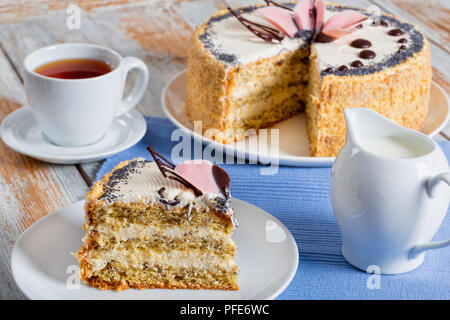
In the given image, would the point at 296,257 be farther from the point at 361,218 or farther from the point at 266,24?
the point at 266,24

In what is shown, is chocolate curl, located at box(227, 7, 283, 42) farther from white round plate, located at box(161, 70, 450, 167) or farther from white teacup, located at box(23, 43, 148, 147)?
white teacup, located at box(23, 43, 148, 147)

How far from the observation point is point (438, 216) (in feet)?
5.55

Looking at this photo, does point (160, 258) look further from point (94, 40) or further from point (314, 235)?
point (94, 40)

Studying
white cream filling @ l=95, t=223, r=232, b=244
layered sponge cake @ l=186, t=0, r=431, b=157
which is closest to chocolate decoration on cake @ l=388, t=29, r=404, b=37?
layered sponge cake @ l=186, t=0, r=431, b=157

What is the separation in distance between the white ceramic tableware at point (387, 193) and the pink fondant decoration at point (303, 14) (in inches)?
40.3

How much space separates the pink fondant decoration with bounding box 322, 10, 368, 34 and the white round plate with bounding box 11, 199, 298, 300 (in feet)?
3.79

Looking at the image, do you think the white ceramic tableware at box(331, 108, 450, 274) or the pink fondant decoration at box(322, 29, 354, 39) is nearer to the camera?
the white ceramic tableware at box(331, 108, 450, 274)

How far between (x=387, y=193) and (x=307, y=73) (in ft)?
4.24

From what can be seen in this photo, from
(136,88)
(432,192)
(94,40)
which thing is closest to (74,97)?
(136,88)

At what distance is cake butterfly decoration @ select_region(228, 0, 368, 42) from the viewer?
2.66m

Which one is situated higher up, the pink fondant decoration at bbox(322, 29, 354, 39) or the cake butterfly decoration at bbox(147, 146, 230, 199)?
the pink fondant decoration at bbox(322, 29, 354, 39)

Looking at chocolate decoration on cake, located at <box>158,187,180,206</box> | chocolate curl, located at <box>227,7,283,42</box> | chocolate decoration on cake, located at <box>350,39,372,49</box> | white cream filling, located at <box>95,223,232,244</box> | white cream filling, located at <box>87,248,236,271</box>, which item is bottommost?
white cream filling, located at <box>87,248,236,271</box>

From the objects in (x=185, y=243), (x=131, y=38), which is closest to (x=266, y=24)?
(x=131, y=38)

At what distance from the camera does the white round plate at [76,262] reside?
5.24ft
